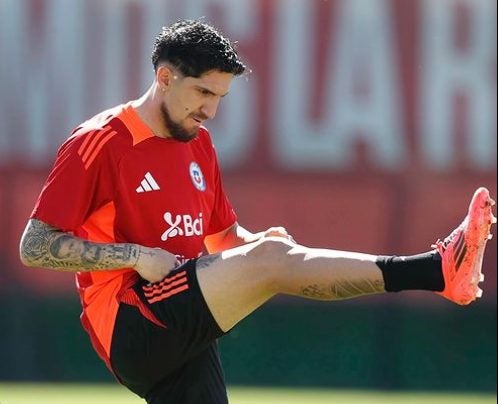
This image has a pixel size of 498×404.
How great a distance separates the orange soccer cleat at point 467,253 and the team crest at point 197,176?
1283mm

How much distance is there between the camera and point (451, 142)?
32.2 ft

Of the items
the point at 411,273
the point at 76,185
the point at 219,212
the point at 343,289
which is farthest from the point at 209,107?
the point at 411,273

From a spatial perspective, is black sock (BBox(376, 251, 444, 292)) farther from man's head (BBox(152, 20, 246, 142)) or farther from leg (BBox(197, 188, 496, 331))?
man's head (BBox(152, 20, 246, 142))

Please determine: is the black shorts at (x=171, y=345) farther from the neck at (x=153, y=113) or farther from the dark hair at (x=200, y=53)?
the dark hair at (x=200, y=53)

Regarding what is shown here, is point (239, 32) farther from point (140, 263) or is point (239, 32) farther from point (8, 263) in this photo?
point (140, 263)

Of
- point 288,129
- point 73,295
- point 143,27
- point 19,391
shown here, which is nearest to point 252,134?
point 288,129

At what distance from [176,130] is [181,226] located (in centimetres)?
41

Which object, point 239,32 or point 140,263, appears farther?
point 239,32

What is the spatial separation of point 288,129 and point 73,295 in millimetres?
2131

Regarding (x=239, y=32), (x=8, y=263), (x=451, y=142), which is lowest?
(x=8, y=263)

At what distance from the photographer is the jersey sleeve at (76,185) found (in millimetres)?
5004

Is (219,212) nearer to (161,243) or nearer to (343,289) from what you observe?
(161,243)

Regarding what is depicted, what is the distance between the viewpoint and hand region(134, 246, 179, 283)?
195 inches

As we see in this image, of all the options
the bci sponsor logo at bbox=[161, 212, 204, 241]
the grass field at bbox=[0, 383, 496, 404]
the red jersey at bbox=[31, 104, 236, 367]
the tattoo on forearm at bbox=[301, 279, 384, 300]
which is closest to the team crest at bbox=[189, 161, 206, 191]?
the red jersey at bbox=[31, 104, 236, 367]
